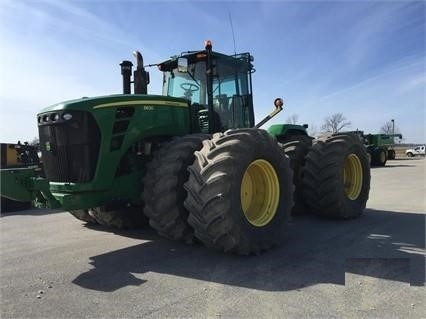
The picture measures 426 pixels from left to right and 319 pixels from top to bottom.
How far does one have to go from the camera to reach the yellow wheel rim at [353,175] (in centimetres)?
904

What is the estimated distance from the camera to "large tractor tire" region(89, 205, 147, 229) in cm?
744

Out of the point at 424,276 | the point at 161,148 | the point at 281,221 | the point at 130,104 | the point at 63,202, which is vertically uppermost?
the point at 130,104

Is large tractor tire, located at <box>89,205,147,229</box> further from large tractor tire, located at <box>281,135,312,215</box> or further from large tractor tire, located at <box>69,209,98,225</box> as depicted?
large tractor tire, located at <box>281,135,312,215</box>

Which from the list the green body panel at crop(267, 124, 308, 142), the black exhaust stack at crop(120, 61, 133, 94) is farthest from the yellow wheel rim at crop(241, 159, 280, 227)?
the green body panel at crop(267, 124, 308, 142)

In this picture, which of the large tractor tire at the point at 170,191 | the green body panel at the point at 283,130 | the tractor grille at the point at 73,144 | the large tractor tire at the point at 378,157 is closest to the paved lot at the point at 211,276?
the large tractor tire at the point at 170,191

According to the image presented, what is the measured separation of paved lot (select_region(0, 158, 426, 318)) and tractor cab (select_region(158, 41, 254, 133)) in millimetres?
2134

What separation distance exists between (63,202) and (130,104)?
1.55m

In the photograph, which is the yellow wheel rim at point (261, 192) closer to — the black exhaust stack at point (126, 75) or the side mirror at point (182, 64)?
the side mirror at point (182, 64)

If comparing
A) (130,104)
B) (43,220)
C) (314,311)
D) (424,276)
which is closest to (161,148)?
(130,104)

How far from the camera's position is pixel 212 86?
7586mm

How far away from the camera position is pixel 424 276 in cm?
496

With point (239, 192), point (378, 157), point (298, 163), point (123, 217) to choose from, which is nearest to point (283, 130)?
point (298, 163)

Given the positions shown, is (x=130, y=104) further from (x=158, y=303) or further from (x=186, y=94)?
(x=158, y=303)

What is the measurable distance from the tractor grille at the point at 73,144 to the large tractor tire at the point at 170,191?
769 mm
